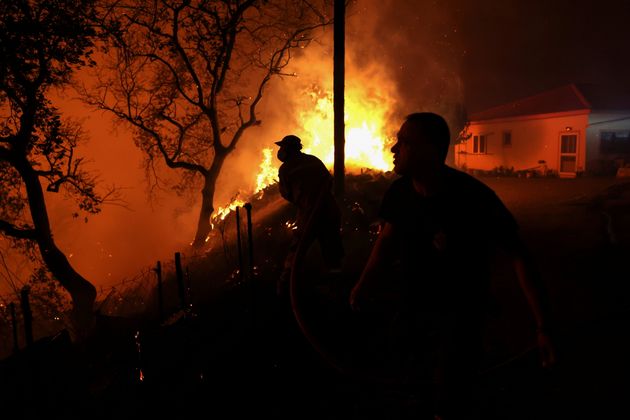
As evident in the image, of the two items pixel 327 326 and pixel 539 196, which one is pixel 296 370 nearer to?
pixel 327 326

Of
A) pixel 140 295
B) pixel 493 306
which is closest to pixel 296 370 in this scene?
pixel 493 306

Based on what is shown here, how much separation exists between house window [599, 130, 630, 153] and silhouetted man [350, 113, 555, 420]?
2778cm

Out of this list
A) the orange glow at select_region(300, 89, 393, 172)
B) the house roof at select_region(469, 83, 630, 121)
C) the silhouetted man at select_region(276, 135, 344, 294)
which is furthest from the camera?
the house roof at select_region(469, 83, 630, 121)

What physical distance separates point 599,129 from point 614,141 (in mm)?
1197

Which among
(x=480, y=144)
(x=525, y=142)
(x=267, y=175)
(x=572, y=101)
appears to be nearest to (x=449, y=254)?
(x=267, y=175)

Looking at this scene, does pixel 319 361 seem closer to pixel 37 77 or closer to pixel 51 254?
pixel 51 254

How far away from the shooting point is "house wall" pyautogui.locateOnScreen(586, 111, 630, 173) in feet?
81.5

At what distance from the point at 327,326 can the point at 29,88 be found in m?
10.9

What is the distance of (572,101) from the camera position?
87.5 feet

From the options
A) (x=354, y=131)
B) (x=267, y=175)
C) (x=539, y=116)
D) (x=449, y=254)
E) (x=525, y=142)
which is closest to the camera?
(x=449, y=254)

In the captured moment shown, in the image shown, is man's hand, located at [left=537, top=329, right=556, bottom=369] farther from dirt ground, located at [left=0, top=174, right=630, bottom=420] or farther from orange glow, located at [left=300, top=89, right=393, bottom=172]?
orange glow, located at [left=300, top=89, right=393, bottom=172]

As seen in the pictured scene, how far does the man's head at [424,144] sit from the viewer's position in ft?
8.76

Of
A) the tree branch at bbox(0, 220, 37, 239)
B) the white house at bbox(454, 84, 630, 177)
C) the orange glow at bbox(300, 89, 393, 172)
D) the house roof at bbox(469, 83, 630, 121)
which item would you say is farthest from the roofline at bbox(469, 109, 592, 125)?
the tree branch at bbox(0, 220, 37, 239)

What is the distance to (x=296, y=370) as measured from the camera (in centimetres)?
462
